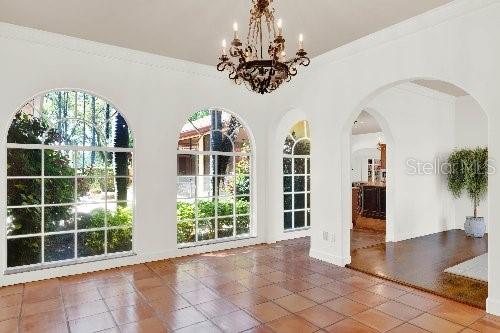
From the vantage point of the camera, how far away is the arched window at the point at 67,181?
432 centimetres

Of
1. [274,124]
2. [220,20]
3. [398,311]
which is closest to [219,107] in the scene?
[274,124]

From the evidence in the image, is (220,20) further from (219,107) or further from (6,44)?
(6,44)

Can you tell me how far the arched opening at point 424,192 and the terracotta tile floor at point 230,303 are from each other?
0.68 m

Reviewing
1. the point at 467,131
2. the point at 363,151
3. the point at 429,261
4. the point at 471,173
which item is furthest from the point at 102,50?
the point at 363,151

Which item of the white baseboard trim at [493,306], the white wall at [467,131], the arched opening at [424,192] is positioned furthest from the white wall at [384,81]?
the white wall at [467,131]

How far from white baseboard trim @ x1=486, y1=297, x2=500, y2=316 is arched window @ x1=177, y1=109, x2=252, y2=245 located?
3933 mm

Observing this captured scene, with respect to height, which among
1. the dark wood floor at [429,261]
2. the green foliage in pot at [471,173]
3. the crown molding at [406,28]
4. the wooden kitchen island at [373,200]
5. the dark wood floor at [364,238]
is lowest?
the dark wood floor at [364,238]

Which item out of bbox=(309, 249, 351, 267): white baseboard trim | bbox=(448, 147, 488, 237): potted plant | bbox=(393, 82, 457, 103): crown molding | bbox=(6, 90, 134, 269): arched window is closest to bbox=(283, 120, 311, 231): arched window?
bbox=(309, 249, 351, 267): white baseboard trim

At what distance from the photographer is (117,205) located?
4992mm

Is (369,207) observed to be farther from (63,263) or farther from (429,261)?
(63,263)

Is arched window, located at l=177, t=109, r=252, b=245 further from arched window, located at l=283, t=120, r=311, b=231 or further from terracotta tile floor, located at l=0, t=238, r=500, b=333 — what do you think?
terracotta tile floor, located at l=0, t=238, r=500, b=333

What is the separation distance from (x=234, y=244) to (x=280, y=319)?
287 cm

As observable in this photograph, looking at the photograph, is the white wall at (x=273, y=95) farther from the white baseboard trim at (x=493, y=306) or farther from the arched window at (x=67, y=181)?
the arched window at (x=67, y=181)

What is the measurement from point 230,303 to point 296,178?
380 cm
